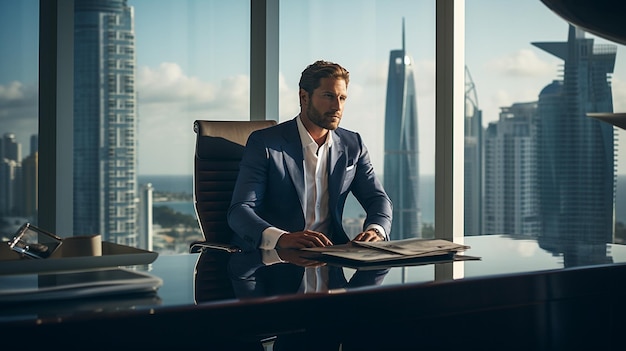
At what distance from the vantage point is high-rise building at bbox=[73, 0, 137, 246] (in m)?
3.57

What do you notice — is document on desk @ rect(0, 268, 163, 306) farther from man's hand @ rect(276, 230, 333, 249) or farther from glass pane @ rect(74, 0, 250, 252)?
glass pane @ rect(74, 0, 250, 252)

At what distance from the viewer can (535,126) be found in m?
4.17

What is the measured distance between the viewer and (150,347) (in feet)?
3.42

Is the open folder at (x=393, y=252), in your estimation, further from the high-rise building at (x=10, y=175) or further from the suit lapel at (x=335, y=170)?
the high-rise building at (x=10, y=175)

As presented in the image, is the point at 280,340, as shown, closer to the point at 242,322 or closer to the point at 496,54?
the point at 242,322

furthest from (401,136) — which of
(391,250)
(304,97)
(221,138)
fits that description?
(391,250)

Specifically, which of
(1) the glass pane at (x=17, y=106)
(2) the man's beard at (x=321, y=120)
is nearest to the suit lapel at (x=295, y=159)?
(2) the man's beard at (x=321, y=120)

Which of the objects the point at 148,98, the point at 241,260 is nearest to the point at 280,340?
the point at 241,260

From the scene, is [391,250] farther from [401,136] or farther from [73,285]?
[401,136]

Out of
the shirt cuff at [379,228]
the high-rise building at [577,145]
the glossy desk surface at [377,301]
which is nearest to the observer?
the glossy desk surface at [377,301]

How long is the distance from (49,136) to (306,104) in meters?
1.24

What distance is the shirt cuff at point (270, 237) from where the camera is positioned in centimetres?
228

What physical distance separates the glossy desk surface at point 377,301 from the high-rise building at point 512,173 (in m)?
2.38

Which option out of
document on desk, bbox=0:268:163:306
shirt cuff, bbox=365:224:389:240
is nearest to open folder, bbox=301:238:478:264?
document on desk, bbox=0:268:163:306
